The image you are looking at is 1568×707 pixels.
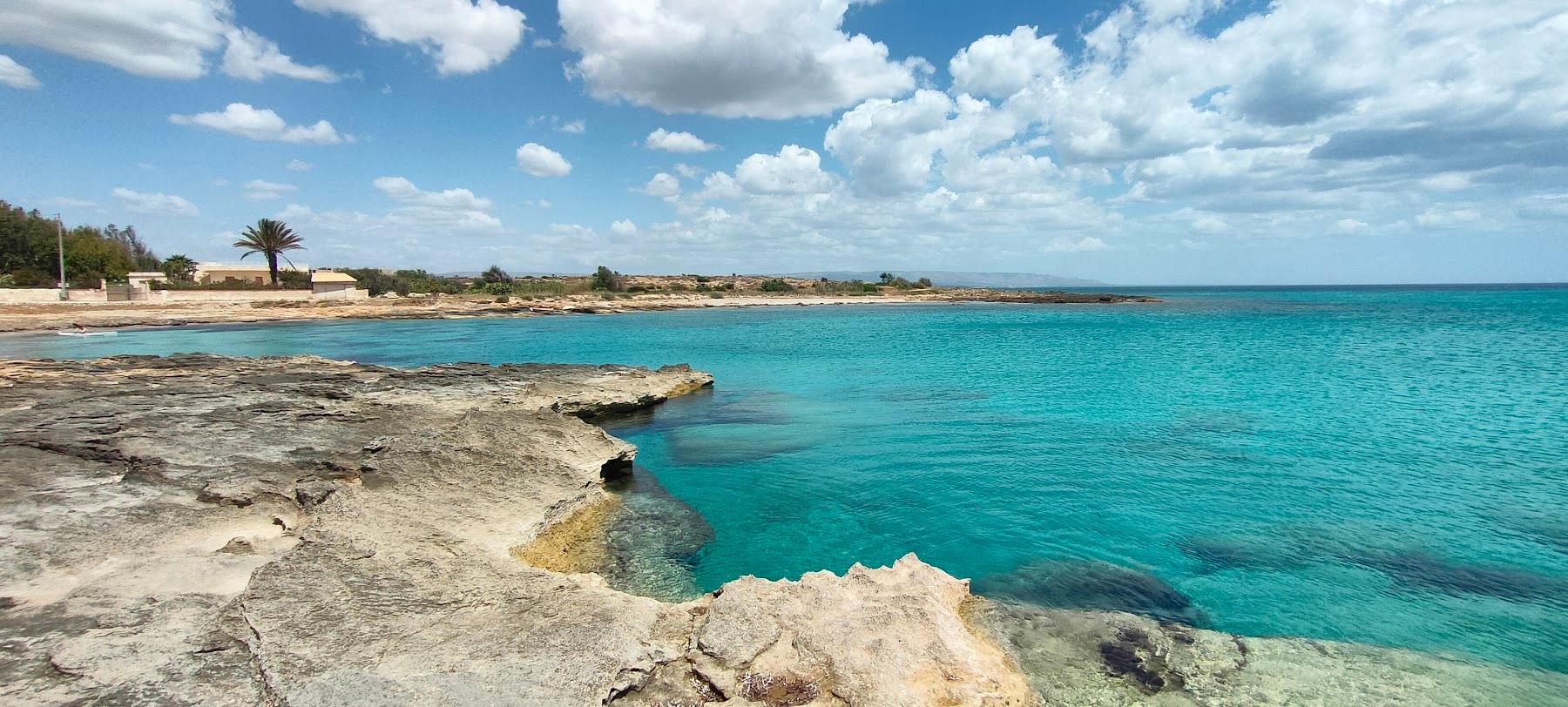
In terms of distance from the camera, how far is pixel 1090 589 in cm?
910

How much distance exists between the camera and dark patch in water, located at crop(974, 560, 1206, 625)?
8.56 m

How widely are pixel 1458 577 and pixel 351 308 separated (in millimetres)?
78274

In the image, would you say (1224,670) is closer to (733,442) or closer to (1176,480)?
(1176,480)

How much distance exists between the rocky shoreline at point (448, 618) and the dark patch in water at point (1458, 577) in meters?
2.34

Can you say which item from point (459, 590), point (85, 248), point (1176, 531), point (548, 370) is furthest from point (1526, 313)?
point (85, 248)

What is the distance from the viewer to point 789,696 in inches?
213

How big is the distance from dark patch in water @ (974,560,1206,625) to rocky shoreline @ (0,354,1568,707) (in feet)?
2.13

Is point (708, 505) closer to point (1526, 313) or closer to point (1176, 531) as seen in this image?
point (1176, 531)

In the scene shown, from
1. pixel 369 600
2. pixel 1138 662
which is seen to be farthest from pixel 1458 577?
pixel 369 600

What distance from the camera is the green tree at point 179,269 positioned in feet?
269

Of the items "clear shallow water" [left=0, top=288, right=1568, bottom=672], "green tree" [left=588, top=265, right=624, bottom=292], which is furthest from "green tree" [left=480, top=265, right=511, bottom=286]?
"clear shallow water" [left=0, top=288, right=1568, bottom=672]

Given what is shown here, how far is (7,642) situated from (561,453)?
7.57 meters

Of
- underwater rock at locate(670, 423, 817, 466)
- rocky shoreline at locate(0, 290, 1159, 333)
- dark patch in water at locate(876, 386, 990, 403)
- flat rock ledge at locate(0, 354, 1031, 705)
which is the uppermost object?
rocky shoreline at locate(0, 290, 1159, 333)

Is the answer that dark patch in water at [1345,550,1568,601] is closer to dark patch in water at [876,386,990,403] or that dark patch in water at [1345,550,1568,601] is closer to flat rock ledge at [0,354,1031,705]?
flat rock ledge at [0,354,1031,705]
